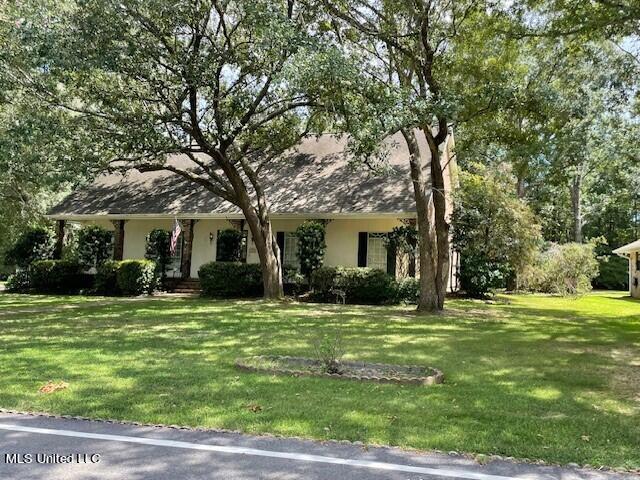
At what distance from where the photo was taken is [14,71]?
42.2ft

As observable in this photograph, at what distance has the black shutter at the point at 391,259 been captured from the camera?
19.2 m

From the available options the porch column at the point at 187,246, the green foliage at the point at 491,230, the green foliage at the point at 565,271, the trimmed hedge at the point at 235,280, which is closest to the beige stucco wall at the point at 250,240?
the porch column at the point at 187,246

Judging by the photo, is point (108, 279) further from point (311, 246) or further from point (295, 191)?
point (311, 246)

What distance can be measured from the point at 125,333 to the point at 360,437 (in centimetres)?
714

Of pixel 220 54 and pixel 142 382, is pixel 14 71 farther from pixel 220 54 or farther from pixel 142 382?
pixel 142 382

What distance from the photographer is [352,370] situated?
23.6ft

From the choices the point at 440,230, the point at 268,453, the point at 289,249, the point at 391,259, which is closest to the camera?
the point at 268,453

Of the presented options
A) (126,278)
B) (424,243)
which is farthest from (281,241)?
(424,243)

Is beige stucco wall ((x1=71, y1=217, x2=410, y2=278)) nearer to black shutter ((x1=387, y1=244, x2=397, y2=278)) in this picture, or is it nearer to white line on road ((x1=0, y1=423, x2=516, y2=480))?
black shutter ((x1=387, y1=244, x2=397, y2=278))

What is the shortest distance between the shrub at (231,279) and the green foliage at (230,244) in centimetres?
129

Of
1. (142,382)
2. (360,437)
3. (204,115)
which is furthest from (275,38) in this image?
(360,437)

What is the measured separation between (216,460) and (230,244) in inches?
673

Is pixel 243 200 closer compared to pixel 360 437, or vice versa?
pixel 360 437

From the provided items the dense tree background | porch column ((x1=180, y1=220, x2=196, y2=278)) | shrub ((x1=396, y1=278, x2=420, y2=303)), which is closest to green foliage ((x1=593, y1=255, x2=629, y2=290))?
the dense tree background
